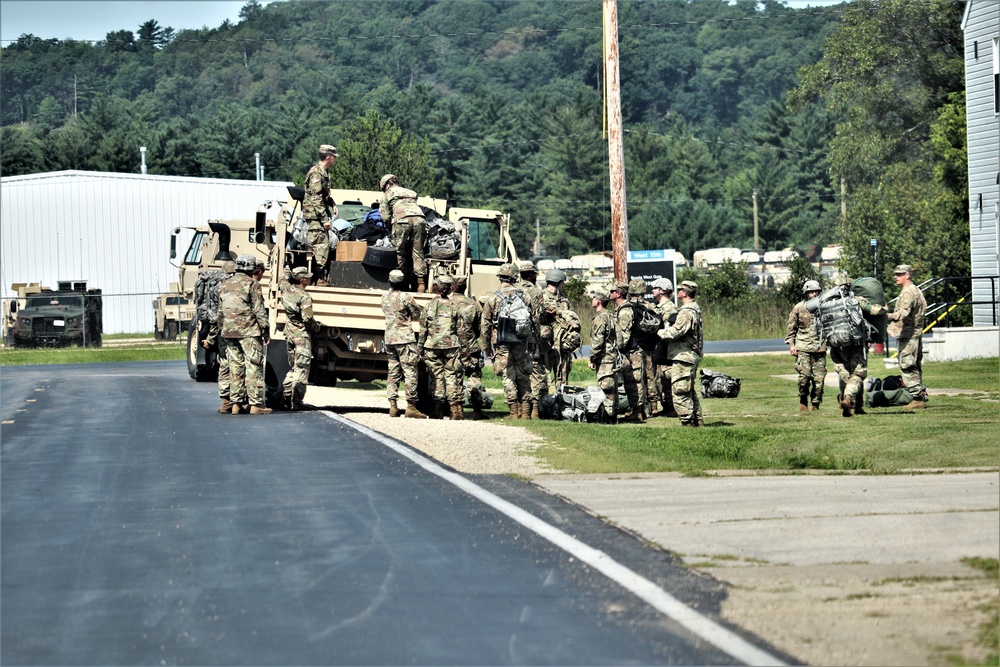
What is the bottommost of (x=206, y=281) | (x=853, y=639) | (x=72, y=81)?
(x=853, y=639)

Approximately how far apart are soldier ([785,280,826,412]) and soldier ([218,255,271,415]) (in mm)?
7119

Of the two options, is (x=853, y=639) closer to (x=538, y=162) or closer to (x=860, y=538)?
(x=860, y=538)

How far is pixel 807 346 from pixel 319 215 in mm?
7000

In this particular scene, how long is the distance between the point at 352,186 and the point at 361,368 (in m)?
38.5

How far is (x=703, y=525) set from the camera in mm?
10156

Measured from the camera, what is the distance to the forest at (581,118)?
2201 inches

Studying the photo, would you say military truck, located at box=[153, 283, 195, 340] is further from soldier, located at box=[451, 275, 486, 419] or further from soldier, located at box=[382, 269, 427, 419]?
soldier, located at box=[382, 269, 427, 419]

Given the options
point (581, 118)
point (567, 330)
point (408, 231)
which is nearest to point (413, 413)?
point (567, 330)

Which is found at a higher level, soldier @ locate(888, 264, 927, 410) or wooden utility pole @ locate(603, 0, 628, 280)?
wooden utility pole @ locate(603, 0, 628, 280)

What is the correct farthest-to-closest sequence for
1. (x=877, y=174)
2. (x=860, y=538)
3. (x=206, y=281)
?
1. (x=877, y=174)
2. (x=206, y=281)
3. (x=860, y=538)

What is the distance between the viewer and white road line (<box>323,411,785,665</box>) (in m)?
6.73

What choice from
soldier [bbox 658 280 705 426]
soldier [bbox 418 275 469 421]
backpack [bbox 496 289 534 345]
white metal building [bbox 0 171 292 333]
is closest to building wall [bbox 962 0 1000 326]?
soldier [bbox 658 280 705 426]

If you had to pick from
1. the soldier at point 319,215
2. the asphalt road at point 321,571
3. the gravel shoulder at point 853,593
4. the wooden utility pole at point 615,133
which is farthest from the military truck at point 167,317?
the gravel shoulder at point 853,593

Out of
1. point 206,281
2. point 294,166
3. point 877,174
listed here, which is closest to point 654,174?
point 294,166
